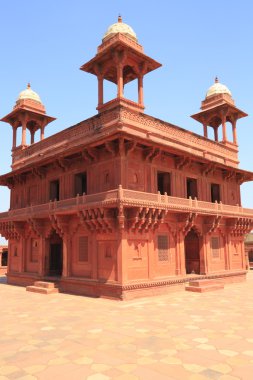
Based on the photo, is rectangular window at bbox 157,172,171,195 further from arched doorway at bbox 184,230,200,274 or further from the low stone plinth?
the low stone plinth

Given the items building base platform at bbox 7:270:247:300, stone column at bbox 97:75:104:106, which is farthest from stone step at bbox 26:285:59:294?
stone column at bbox 97:75:104:106

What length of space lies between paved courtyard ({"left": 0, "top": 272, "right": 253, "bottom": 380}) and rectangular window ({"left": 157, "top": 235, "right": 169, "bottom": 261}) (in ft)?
9.52

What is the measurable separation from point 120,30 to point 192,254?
13488mm

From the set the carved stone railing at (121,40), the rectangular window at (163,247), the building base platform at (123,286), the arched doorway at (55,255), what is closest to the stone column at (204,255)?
the building base platform at (123,286)

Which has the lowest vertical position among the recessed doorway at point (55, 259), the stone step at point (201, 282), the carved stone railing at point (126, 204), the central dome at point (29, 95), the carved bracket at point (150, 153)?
the stone step at point (201, 282)

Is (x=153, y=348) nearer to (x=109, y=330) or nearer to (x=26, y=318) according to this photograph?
(x=109, y=330)

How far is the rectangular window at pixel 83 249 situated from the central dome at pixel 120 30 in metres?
10.9

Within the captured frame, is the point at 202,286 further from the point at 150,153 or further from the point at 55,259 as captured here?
the point at 55,259

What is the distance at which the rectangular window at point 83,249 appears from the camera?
647 inches

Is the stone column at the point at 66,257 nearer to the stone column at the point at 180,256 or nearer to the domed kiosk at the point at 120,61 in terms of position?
the stone column at the point at 180,256

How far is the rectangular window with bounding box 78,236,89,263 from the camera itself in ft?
53.9

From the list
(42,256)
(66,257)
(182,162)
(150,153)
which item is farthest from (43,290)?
(182,162)

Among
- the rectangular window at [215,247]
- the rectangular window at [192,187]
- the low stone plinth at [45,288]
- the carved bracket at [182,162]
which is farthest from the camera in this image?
the rectangular window at [215,247]

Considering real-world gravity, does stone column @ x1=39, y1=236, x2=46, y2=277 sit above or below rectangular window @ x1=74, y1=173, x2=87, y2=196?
below
